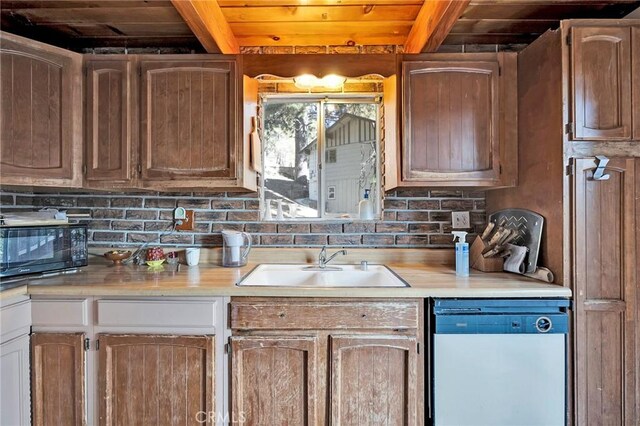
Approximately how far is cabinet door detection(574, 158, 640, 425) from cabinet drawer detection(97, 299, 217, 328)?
1.59 meters

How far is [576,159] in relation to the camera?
1.36 meters

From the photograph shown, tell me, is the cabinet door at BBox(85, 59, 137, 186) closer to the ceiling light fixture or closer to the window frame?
the window frame

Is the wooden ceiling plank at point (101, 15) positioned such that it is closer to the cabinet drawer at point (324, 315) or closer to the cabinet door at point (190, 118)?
the cabinet door at point (190, 118)

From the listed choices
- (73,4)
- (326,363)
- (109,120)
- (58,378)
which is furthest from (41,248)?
(326,363)

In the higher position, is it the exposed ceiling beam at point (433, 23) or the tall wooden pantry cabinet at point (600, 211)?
the exposed ceiling beam at point (433, 23)

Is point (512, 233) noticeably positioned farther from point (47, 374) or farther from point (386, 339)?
point (47, 374)

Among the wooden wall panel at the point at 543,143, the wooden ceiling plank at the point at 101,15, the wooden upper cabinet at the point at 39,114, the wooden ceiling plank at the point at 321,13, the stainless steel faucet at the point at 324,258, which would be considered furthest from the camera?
the stainless steel faucet at the point at 324,258

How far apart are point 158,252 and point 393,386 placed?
145 cm

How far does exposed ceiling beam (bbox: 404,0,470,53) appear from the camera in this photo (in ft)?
4.92

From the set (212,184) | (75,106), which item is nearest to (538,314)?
(212,184)

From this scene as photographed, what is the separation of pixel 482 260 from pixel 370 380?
0.87m

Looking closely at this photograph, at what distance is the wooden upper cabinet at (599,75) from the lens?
1.38 meters

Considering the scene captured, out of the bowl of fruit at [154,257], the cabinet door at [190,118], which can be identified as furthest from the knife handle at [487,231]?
the bowl of fruit at [154,257]

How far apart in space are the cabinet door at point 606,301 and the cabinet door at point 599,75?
0.64 feet
